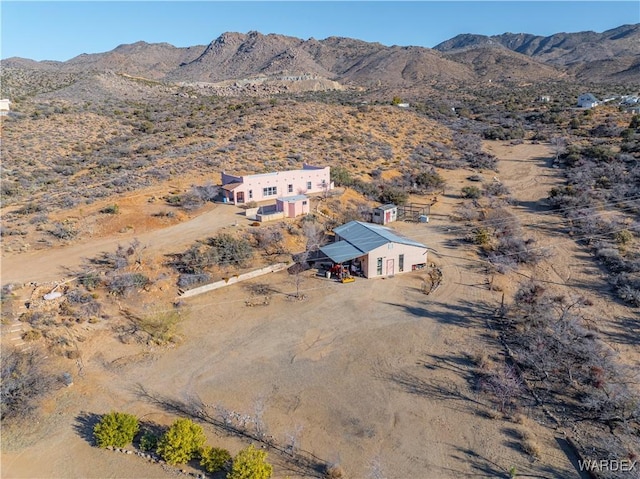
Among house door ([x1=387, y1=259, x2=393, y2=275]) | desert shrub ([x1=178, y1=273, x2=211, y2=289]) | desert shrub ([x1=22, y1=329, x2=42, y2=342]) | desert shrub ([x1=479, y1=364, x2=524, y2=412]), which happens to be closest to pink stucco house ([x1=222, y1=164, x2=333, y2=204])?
desert shrub ([x1=178, y1=273, x2=211, y2=289])

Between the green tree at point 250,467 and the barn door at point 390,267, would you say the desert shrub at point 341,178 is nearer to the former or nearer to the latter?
the barn door at point 390,267

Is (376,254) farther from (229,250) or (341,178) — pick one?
(341,178)

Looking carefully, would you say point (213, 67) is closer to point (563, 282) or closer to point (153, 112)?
point (153, 112)

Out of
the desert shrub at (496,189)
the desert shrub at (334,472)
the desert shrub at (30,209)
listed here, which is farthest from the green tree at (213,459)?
the desert shrub at (496,189)

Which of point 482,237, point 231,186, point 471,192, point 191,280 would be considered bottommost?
point 191,280

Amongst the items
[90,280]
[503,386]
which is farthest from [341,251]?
[90,280]

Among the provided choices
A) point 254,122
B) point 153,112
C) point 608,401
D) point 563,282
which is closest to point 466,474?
point 608,401
